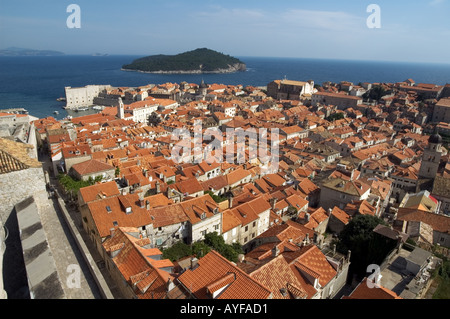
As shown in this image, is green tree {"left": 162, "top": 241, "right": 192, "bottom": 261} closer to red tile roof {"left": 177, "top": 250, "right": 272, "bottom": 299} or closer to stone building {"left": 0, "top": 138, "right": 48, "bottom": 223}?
red tile roof {"left": 177, "top": 250, "right": 272, "bottom": 299}

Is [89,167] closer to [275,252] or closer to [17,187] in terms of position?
[17,187]

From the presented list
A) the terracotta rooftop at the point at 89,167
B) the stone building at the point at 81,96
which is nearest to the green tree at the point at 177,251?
the terracotta rooftop at the point at 89,167

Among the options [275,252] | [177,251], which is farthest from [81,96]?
[275,252]

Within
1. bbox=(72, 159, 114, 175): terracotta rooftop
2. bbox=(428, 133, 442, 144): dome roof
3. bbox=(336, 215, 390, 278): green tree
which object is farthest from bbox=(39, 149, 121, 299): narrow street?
bbox=(428, 133, 442, 144): dome roof
